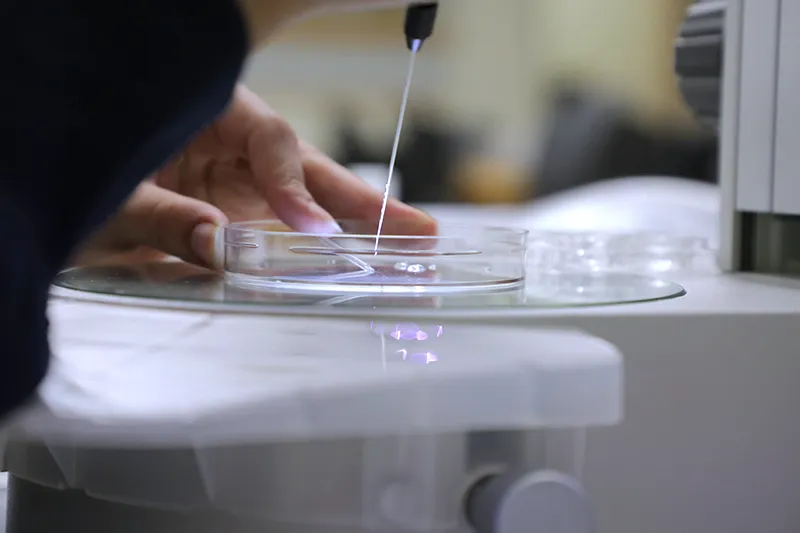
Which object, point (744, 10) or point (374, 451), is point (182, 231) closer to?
point (374, 451)

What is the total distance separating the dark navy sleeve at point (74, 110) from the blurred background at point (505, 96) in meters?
1.83

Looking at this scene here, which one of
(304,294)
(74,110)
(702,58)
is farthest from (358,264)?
(702,58)

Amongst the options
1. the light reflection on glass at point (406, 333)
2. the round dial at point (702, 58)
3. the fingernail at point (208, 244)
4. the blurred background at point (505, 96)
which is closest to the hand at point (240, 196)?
the fingernail at point (208, 244)

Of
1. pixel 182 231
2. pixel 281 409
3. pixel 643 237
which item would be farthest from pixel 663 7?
pixel 281 409

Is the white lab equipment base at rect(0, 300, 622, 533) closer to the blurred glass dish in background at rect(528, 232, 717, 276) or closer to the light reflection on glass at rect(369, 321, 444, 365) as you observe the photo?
the light reflection on glass at rect(369, 321, 444, 365)

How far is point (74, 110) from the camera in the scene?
0.19 meters

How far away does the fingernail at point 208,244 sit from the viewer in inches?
Answer: 15.7

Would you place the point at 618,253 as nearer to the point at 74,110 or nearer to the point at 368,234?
the point at 368,234

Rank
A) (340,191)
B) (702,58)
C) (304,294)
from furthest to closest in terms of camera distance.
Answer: (702,58) → (340,191) → (304,294)

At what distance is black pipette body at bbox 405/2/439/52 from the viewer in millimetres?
370

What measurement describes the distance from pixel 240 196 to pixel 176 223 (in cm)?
8

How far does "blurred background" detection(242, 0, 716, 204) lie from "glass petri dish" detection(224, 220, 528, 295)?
5.43 feet

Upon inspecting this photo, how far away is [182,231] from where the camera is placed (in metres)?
0.41

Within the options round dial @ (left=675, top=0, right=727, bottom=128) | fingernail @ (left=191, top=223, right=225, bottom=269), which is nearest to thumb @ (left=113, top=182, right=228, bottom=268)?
fingernail @ (left=191, top=223, right=225, bottom=269)
